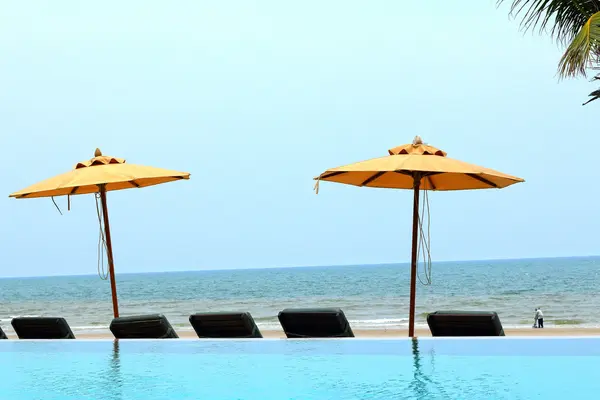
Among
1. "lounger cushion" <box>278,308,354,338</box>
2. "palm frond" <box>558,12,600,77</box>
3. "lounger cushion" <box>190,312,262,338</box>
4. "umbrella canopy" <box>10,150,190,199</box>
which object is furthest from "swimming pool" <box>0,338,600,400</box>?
"palm frond" <box>558,12,600,77</box>

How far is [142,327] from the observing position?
914cm

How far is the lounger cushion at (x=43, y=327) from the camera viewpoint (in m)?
9.48

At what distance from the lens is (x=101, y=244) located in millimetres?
10719

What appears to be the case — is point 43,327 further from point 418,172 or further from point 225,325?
point 418,172

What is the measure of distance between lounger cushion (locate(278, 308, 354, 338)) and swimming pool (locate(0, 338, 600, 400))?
0.53 metres

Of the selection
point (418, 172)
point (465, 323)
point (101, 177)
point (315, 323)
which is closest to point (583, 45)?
point (418, 172)

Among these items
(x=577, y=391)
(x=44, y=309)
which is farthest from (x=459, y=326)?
(x=44, y=309)

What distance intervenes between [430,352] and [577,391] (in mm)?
1645

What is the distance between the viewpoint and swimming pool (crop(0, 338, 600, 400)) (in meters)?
6.11

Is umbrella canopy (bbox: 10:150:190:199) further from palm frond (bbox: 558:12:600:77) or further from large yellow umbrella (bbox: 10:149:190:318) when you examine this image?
palm frond (bbox: 558:12:600:77)

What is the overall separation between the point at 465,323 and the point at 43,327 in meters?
5.28

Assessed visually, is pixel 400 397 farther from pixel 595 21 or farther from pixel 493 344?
pixel 595 21

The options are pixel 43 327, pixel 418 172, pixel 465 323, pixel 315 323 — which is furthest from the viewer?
pixel 43 327

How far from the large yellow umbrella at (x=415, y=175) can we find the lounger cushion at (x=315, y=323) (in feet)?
→ 3.21
